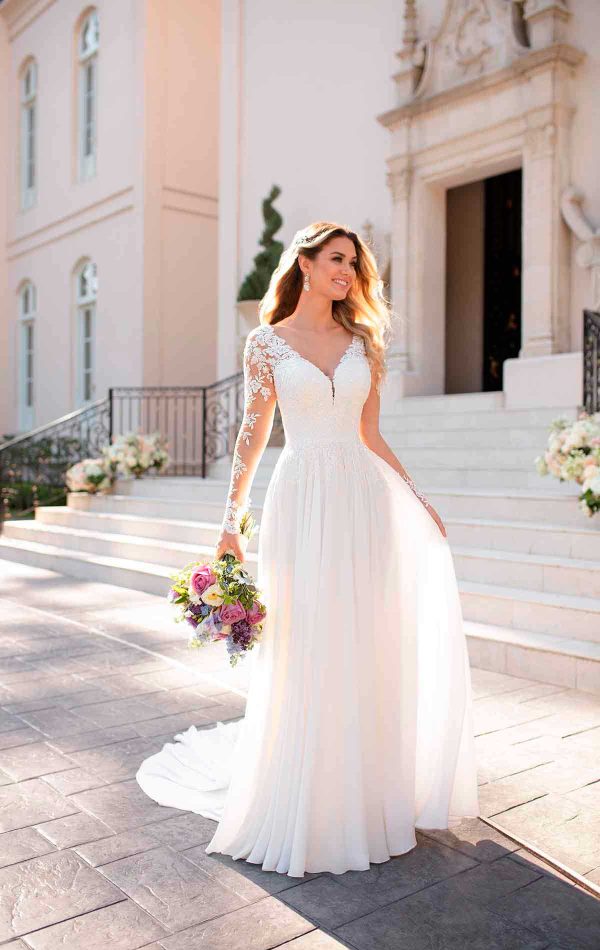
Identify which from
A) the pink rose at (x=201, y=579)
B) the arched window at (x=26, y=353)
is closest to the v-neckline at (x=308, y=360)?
the pink rose at (x=201, y=579)

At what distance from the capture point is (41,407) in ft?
61.3

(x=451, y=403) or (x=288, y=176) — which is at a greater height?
(x=288, y=176)

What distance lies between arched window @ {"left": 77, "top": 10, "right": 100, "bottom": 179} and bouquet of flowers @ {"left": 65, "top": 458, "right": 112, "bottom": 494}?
830cm

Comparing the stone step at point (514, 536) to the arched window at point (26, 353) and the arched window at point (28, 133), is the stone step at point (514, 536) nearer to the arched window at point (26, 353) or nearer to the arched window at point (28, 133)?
the arched window at point (26, 353)

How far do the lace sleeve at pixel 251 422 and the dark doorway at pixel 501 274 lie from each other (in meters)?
8.85

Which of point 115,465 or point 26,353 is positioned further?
point 26,353

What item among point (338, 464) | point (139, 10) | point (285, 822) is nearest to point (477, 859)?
point (285, 822)

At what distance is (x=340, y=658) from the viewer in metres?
2.75

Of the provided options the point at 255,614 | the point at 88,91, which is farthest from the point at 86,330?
the point at 255,614

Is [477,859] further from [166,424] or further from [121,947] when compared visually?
[166,424]

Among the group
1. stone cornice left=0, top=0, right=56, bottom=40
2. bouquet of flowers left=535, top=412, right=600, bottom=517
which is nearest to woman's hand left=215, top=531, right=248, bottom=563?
bouquet of flowers left=535, top=412, right=600, bottom=517

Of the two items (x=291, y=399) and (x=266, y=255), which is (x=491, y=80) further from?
(x=291, y=399)

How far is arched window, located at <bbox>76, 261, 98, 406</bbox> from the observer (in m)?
17.0

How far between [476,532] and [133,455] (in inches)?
230
